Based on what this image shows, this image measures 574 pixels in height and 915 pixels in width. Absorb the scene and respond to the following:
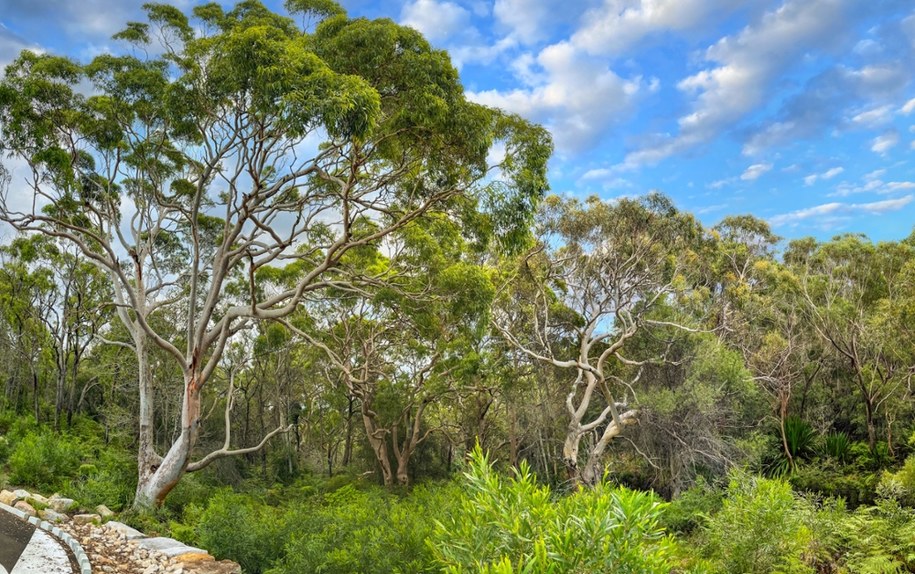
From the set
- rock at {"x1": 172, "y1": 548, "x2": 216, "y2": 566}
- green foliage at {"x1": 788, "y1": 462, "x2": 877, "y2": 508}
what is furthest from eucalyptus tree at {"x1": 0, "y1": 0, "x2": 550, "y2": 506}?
green foliage at {"x1": 788, "y1": 462, "x2": 877, "y2": 508}

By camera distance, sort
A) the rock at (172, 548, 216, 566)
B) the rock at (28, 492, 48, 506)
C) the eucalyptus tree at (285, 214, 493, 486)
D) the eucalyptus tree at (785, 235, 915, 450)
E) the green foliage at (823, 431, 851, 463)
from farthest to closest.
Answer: the eucalyptus tree at (785, 235, 915, 450) → the green foliage at (823, 431, 851, 463) → the eucalyptus tree at (285, 214, 493, 486) → the rock at (28, 492, 48, 506) → the rock at (172, 548, 216, 566)

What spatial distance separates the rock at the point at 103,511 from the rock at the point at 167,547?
1.53m

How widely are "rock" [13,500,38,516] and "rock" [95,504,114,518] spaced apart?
0.88 metres

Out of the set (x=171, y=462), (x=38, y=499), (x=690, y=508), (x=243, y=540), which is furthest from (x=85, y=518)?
(x=690, y=508)

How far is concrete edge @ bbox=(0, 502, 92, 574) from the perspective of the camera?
6152 mm

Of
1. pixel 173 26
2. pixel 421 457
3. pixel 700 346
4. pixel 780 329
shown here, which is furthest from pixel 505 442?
pixel 173 26

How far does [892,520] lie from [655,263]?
9.71 metres

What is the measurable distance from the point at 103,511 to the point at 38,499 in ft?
2.91

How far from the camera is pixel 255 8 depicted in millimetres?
10633

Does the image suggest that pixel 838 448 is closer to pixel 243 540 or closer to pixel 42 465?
pixel 243 540

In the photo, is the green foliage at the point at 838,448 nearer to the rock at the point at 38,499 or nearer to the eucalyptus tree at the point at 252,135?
the eucalyptus tree at the point at 252,135

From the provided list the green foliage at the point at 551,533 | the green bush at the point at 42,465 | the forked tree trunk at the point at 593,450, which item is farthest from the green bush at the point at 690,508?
the green bush at the point at 42,465

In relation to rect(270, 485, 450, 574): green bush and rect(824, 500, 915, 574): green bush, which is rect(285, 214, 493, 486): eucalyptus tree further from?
rect(824, 500, 915, 574): green bush

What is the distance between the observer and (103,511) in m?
8.86
